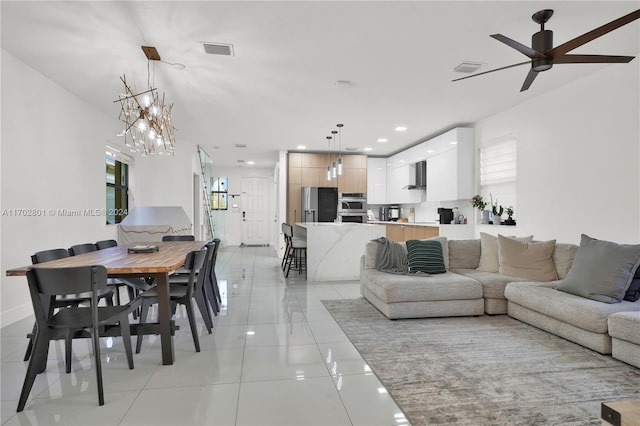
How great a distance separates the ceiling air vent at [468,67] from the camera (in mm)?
3816

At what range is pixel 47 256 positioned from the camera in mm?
2951

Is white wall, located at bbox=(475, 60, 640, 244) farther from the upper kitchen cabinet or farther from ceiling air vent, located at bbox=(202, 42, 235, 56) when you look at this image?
ceiling air vent, located at bbox=(202, 42, 235, 56)

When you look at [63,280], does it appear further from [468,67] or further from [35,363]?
[468,67]

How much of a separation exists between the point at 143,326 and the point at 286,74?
2.96 meters

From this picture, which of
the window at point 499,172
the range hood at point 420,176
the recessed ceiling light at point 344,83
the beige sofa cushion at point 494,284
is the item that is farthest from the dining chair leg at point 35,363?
the range hood at point 420,176

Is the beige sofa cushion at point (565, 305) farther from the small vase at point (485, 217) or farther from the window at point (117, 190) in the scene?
the window at point (117, 190)

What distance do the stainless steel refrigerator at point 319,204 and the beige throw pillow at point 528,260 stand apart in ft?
16.4

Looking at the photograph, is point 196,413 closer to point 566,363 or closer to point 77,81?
point 566,363

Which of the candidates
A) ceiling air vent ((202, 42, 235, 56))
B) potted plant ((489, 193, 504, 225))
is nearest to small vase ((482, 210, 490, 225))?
potted plant ((489, 193, 504, 225))

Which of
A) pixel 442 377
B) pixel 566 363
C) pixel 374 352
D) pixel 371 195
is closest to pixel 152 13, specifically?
pixel 374 352

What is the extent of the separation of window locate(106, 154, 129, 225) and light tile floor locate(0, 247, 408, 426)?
2993 millimetres

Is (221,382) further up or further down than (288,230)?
further down

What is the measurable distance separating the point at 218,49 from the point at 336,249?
3.59 m

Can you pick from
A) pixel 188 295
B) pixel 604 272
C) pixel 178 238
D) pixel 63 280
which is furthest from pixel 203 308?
pixel 604 272
